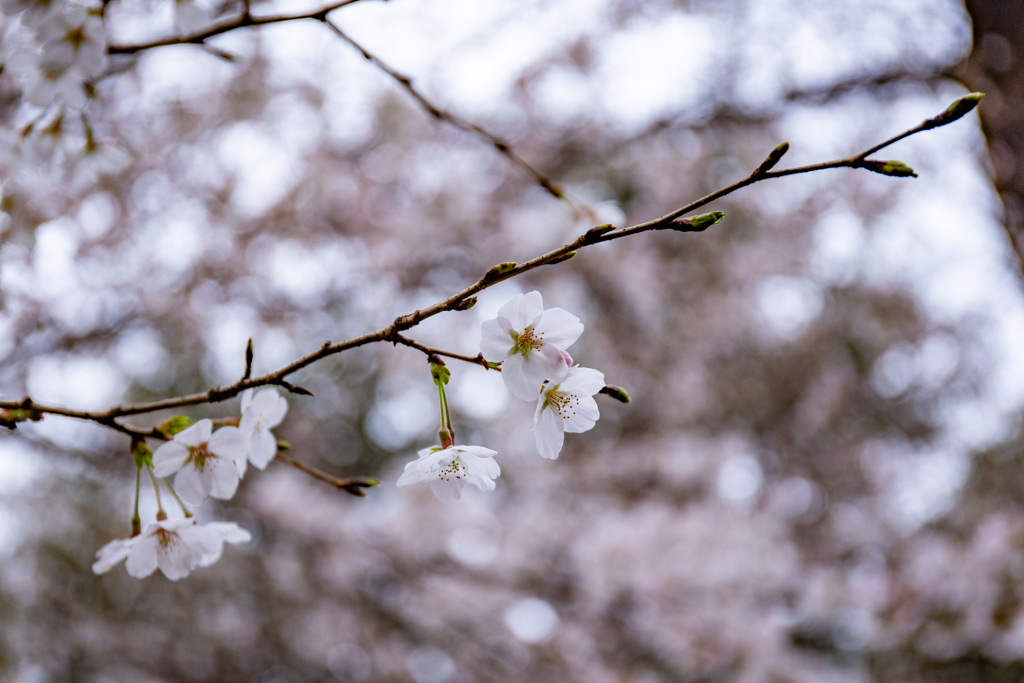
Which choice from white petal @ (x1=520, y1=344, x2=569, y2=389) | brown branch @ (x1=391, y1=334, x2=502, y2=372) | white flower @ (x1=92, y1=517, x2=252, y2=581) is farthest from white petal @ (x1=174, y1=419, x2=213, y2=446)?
white petal @ (x1=520, y1=344, x2=569, y2=389)

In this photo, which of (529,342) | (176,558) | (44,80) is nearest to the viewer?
(529,342)

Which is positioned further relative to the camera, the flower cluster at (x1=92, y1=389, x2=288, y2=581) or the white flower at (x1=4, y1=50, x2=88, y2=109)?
the white flower at (x1=4, y1=50, x2=88, y2=109)

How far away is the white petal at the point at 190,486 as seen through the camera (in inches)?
27.7

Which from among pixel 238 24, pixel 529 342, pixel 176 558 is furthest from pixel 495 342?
pixel 238 24

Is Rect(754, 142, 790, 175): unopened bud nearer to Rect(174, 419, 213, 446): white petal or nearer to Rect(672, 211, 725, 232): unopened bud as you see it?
Rect(672, 211, 725, 232): unopened bud

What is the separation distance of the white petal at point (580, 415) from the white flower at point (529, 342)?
54 millimetres

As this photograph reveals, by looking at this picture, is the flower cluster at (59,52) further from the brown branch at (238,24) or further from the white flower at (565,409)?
the white flower at (565,409)

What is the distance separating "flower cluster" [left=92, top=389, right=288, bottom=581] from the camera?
0.69 meters

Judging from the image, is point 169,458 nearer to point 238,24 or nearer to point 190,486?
point 190,486

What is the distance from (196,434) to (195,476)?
0.27ft

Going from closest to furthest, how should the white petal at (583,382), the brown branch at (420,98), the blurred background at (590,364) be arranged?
the white petal at (583,382), the brown branch at (420,98), the blurred background at (590,364)

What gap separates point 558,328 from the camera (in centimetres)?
63

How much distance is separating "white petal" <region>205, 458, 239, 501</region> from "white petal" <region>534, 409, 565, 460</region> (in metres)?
0.35

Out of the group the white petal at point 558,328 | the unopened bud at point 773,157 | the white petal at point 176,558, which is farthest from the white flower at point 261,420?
the unopened bud at point 773,157
